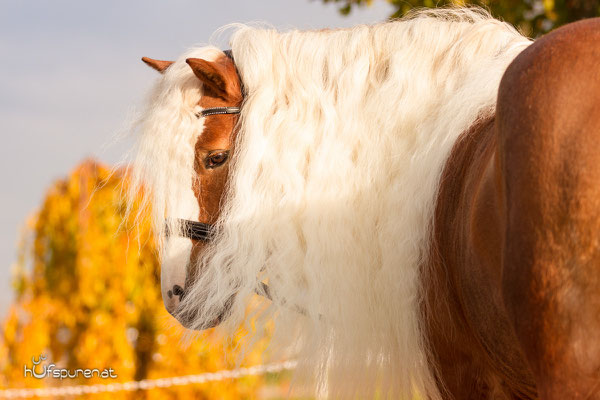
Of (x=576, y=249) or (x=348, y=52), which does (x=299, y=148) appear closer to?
(x=348, y=52)

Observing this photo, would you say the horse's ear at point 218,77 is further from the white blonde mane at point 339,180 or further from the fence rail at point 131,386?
the fence rail at point 131,386

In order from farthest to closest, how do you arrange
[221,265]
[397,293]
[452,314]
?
[221,265] → [397,293] → [452,314]

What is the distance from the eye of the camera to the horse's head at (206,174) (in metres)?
2.31

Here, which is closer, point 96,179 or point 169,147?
point 169,147

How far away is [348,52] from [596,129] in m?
1.19

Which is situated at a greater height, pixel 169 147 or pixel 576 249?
pixel 576 249

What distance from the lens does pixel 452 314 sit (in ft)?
5.85

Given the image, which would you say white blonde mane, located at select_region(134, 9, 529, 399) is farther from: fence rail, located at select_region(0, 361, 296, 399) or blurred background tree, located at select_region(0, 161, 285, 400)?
blurred background tree, located at select_region(0, 161, 285, 400)

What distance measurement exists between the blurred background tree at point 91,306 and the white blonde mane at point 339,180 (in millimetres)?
2303

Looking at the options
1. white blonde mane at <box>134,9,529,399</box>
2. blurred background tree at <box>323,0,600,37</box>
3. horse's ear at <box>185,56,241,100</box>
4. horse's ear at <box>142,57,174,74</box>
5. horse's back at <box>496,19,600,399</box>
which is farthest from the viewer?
blurred background tree at <box>323,0,600,37</box>

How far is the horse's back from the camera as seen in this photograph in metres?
1.16

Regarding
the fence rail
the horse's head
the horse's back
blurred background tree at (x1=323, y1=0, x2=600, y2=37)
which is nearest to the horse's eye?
the horse's head

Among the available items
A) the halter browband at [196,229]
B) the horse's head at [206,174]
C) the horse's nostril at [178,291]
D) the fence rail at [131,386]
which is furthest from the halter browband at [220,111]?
the fence rail at [131,386]

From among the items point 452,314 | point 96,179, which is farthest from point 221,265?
point 96,179
